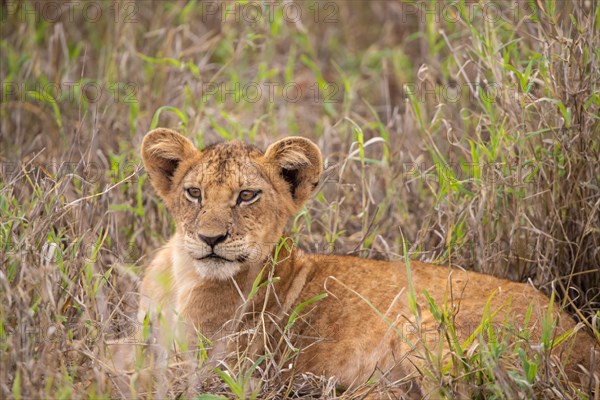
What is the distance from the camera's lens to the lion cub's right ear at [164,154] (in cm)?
529

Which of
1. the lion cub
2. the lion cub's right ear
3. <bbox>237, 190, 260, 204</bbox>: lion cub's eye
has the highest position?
the lion cub's right ear

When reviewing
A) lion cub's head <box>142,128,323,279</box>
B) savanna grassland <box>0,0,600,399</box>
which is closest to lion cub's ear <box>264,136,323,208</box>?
lion cub's head <box>142,128,323,279</box>

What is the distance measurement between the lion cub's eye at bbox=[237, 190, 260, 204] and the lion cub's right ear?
0.46 meters

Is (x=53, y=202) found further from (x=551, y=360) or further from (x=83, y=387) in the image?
(x=551, y=360)

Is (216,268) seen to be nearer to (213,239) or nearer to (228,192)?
(213,239)

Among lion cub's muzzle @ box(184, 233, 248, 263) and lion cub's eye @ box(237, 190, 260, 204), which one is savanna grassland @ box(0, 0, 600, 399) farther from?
lion cub's eye @ box(237, 190, 260, 204)

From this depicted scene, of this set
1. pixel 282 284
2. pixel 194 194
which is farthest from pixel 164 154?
pixel 282 284

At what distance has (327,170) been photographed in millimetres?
5965

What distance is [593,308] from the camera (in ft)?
17.7

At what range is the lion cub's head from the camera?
16.0ft

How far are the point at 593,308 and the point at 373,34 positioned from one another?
236 inches

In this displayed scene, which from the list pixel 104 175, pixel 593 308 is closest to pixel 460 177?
pixel 593 308

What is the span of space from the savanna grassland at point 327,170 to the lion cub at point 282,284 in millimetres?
222

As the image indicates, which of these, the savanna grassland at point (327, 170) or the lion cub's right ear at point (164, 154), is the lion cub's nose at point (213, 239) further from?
the lion cub's right ear at point (164, 154)
